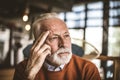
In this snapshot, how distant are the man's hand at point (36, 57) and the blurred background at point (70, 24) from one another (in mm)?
396

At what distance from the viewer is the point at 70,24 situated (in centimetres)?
246

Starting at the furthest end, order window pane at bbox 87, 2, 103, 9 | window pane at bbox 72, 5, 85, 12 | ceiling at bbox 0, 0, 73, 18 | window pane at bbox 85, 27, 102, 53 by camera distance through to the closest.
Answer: ceiling at bbox 0, 0, 73, 18 < window pane at bbox 87, 2, 103, 9 < window pane at bbox 72, 5, 85, 12 < window pane at bbox 85, 27, 102, 53

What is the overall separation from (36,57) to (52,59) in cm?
11

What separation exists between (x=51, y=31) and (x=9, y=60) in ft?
11.9

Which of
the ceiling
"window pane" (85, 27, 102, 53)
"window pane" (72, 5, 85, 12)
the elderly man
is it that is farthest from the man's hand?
the ceiling

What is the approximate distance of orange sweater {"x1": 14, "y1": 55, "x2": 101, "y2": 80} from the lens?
1624 millimetres

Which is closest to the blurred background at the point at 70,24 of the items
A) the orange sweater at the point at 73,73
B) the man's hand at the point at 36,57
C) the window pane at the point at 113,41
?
the window pane at the point at 113,41

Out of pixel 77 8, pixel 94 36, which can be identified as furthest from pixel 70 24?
pixel 77 8

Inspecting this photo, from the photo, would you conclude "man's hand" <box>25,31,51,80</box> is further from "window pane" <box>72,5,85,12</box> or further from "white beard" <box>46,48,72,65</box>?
"window pane" <box>72,5,85,12</box>

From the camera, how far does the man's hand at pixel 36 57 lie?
156 cm

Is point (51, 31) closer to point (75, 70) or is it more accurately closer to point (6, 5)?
point (75, 70)

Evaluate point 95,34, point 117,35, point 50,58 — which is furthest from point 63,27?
A: point 117,35

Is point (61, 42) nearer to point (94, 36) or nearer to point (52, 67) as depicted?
point (52, 67)

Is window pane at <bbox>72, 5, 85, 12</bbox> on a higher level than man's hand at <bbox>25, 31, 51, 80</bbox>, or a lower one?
higher
